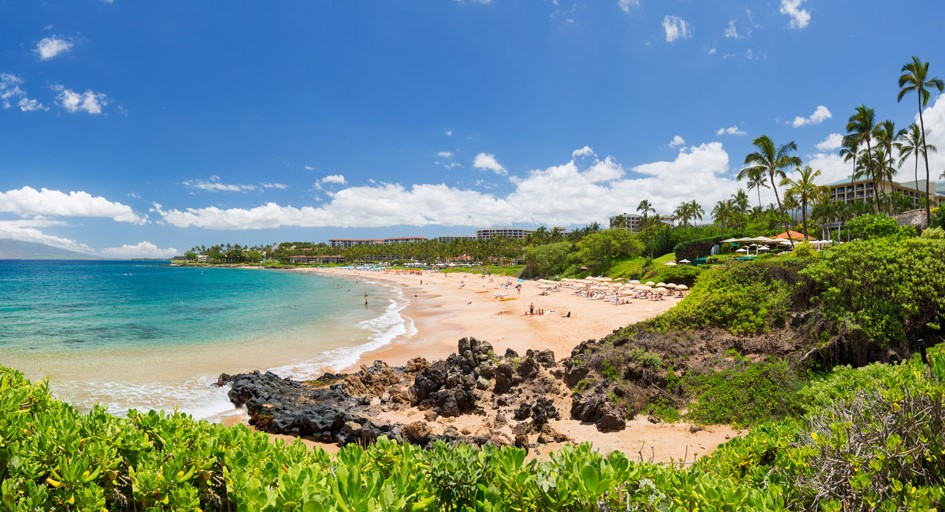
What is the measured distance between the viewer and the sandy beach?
934 centimetres

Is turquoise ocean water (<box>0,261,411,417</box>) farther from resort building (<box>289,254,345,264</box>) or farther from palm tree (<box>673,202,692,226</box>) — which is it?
resort building (<box>289,254,345,264</box>)

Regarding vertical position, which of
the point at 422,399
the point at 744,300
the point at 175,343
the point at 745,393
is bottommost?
the point at 422,399

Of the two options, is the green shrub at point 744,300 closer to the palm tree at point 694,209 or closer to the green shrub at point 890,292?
the green shrub at point 890,292

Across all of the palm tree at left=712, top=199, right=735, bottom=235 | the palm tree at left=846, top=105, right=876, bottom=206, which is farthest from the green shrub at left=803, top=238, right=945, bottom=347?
the palm tree at left=712, top=199, right=735, bottom=235

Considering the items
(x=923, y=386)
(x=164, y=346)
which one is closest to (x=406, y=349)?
(x=164, y=346)

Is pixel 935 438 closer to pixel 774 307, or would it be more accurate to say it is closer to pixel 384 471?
pixel 384 471

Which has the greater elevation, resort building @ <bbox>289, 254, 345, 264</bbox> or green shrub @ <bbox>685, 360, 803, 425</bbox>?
resort building @ <bbox>289, 254, 345, 264</bbox>

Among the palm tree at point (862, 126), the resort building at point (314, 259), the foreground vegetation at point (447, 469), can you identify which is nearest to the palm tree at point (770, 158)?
the palm tree at point (862, 126)

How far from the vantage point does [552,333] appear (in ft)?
75.9

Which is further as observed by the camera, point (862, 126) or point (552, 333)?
point (862, 126)

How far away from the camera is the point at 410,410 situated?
12.6m

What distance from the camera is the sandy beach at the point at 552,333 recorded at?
30.6 feet

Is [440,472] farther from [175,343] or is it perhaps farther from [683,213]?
[683,213]

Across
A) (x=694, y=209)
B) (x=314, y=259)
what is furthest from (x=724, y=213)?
(x=314, y=259)
